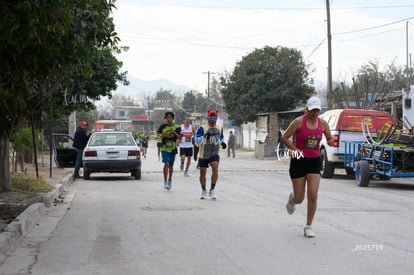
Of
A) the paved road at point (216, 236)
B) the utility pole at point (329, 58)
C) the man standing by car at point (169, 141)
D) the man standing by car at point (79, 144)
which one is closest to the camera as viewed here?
the paved road at point (216, 236)

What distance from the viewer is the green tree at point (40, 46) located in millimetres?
8241

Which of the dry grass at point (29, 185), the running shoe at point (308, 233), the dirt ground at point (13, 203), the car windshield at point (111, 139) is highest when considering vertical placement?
the car windshield at point (111, 139)

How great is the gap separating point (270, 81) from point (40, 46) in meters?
38.8

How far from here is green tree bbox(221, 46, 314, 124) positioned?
47219 millimetres

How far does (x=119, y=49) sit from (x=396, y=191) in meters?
9.33

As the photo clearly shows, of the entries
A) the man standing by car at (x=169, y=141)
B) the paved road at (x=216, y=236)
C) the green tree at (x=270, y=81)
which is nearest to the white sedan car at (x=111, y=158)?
the man standing by car at (x=169, y=141)

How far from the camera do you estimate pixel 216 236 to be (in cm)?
920

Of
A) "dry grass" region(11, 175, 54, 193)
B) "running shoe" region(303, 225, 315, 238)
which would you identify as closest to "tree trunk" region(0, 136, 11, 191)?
"dry grass" region(11, 175, 54, 193)

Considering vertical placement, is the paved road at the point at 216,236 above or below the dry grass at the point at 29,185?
below

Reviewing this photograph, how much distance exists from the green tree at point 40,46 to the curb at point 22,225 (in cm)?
140

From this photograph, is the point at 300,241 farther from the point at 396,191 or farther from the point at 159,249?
the point at 396,191

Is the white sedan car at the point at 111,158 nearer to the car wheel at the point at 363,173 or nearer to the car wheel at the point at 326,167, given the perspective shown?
the car wheel at the point at 326,167

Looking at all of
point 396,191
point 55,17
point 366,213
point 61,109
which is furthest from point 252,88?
point 55,17

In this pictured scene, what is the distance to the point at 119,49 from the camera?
21047mm
